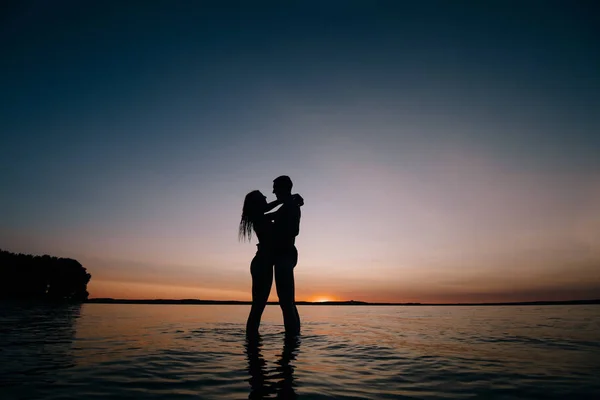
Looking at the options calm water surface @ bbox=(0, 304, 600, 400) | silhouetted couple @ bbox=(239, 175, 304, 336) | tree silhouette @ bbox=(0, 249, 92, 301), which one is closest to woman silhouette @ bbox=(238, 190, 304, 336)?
silhouetted couple @ bbox=(239, 175, 304, 336)

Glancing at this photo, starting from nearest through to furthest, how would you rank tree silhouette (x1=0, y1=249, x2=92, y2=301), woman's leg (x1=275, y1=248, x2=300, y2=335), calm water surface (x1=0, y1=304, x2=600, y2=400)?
calm water surface (x1=0, y1=304, x2=600, y2=400) < woman's leg (x1=275, y1=248, x2=300, y2=335) < tree silhouette (x1=0, y1=249, x2=92, y2=301)

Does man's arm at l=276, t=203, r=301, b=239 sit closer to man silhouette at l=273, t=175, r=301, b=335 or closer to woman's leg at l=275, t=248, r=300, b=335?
man silhouette at l=273, t=175, r=301, b=335

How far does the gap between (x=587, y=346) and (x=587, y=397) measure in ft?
20.6

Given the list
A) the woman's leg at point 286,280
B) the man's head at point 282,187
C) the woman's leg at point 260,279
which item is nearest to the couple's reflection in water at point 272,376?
the woman's leg at point 286,280

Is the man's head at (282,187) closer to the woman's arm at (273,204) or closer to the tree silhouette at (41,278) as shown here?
the woman's arm at (273,204)

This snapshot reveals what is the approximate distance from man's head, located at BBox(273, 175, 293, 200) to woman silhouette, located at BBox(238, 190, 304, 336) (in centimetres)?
26

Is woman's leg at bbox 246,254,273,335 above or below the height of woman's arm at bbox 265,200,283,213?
below

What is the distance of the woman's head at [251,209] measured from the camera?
31.7 feet

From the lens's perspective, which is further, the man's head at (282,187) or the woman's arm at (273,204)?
the man's head at (282,187)

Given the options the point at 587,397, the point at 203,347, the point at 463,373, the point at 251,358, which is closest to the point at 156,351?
the point at 203,347

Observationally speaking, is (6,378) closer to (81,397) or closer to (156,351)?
(81,397)

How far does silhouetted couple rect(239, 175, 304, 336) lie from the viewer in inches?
366

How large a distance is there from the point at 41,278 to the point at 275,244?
101738 mm

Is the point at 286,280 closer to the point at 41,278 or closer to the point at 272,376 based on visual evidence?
the point at 272,376
